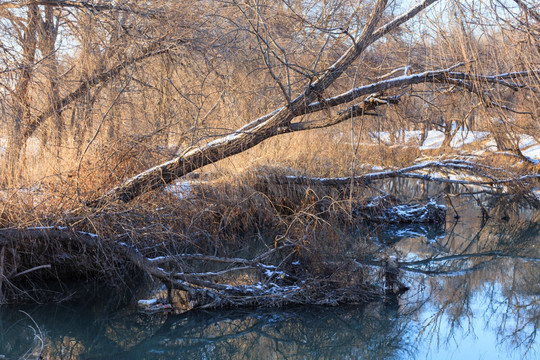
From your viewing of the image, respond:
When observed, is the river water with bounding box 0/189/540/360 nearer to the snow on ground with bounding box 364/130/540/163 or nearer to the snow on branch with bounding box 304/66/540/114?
the snow on ground with bounding box 364/130/540/163

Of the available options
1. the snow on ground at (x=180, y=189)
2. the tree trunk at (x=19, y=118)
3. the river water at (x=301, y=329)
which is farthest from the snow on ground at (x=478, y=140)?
the tree trunk at (x=19, y=118)

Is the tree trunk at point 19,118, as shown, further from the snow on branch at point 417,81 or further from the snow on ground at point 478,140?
the snow on ground at point 478,140

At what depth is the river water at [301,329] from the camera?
4.47m

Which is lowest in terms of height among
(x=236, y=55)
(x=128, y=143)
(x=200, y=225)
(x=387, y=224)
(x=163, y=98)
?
(x=387, y=224)

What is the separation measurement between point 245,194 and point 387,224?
9.51ft

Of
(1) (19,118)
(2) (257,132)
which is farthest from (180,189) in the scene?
(1) (19,118)

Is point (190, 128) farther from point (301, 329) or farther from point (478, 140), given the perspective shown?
point (478, 140)

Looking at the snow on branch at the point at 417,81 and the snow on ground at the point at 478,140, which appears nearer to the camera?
the snow on branch at the point at 417,81

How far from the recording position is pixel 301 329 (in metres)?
4.79

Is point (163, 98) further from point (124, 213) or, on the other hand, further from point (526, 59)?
point (526, 59)

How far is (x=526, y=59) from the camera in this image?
3588 millimetres

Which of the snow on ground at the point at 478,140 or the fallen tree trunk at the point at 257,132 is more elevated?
the fallen tree trunk at the point at 257,132

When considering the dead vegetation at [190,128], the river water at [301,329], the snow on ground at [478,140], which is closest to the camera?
the river water at [301,329]

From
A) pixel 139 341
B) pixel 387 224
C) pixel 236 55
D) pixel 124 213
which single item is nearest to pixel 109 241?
pixel 124 213
